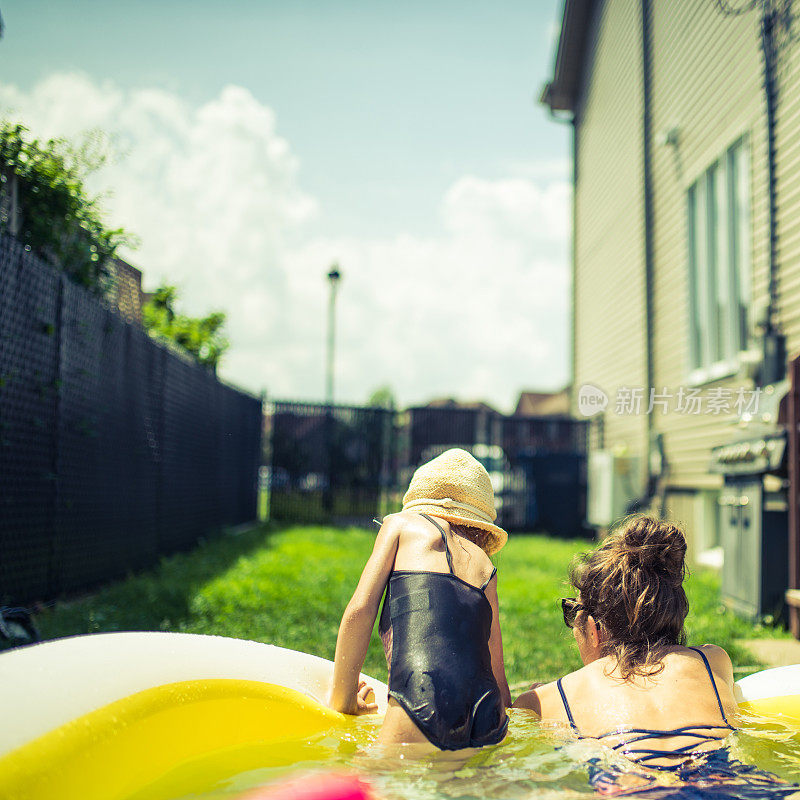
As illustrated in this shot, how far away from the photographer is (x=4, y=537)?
4.59 metres

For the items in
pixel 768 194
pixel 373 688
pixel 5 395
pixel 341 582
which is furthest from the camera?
pixel 768 194

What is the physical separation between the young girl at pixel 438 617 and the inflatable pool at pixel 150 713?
0.29 m

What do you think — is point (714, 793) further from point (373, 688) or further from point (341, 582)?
point (341, 582)

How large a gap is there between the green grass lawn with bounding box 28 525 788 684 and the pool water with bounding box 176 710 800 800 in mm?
1677

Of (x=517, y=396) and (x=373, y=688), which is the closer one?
→ (x=373, y=688)

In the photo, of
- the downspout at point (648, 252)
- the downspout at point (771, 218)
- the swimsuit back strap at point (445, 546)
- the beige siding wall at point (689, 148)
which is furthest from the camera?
the downspout at point (648, 252)

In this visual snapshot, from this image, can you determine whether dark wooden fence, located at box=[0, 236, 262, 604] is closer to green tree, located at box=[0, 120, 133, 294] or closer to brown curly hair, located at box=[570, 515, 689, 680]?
green tree, located at box=[0, 120, 133, 294]

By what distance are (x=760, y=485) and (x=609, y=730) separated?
3873mm

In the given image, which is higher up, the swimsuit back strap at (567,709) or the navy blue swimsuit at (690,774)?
the swimsuit back strap at (567,709)

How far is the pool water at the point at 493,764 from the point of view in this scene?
84.8 inches

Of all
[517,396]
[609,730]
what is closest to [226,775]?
[609,730]

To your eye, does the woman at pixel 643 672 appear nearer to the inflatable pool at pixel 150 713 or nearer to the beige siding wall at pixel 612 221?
the inflatable pool at pixel 150 713

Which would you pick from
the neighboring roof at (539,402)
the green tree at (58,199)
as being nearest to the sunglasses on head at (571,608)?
the green tree at (58,199)

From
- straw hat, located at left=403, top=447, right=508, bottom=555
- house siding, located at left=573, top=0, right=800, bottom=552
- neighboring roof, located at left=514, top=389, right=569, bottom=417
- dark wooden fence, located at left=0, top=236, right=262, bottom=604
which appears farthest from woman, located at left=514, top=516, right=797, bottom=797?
neighboring roof, located at left=514, top=389, right=569, bottom=417
